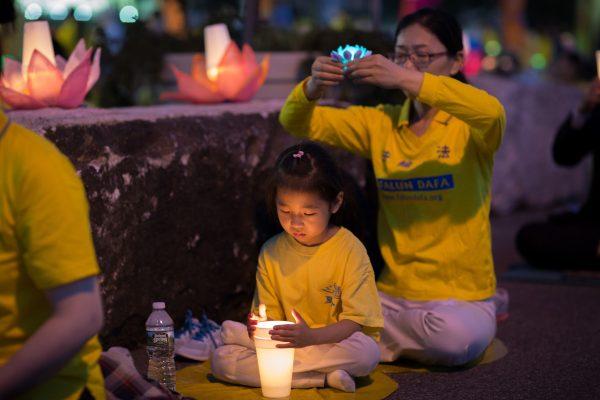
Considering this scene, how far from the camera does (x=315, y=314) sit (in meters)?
3.60

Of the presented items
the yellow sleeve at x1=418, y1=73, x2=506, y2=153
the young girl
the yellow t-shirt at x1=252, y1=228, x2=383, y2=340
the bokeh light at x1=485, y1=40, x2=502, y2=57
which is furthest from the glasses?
the bokeh light at x1=485, y1=40, x2=502, y2=57

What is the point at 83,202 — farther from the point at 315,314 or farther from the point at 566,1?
the point at 566,1

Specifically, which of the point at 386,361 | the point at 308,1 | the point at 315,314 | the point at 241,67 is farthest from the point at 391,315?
the point at 308,1

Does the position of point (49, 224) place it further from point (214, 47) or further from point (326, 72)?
point (214, 47)

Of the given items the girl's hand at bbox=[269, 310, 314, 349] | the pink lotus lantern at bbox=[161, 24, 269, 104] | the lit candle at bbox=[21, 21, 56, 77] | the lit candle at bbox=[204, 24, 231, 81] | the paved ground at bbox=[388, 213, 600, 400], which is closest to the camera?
the girl's hand at bbox=[269, 310, 314, 349]

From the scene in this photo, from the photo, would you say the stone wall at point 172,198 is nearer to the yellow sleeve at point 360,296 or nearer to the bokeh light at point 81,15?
the yellow sleeve at point 360,296

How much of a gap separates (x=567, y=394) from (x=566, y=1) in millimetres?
28932

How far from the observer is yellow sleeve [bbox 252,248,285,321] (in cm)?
361

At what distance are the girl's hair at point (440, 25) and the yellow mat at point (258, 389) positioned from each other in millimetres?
1193

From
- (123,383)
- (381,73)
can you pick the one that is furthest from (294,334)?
(381,73)

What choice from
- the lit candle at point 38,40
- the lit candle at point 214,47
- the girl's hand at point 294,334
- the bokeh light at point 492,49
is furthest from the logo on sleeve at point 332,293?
the bokeh light at point 492,49

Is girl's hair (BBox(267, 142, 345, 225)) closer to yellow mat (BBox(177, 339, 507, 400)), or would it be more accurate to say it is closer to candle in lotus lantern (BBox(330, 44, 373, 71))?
candle in lotus lantern (BBox(330, 44, 373, 71))

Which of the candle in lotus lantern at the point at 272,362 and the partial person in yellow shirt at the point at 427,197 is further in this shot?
the partial person in yellow shirt at the point at 427,197

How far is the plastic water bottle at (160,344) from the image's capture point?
11.7 ft
